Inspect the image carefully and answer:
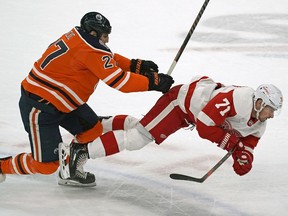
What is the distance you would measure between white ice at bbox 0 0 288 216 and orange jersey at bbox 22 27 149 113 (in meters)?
0.55

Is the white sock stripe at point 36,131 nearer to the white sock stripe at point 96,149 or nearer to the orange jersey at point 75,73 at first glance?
the orange jersey at point 75,73

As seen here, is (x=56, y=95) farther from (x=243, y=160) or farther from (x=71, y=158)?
(x=243, y=160)

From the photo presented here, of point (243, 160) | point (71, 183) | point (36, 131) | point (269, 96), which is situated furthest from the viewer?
point (71, 183)

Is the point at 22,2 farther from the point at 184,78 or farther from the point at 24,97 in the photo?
the point at 24,97

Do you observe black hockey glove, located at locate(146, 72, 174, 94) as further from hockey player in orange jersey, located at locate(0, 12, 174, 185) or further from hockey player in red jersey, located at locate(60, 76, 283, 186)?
hockey player in red jersey, located at locate(60, 76, 283, 186)

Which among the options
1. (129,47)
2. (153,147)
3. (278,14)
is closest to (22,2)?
(129,47)

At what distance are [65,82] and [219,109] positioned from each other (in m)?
0.80

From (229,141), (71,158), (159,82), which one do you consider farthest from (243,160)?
(71,158)

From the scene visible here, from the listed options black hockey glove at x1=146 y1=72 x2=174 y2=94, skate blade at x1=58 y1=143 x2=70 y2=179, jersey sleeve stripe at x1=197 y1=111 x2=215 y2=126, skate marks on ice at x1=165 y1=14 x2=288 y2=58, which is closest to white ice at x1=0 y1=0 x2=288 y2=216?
skate marks on ice at x1=165 y1=14 x2=288 y2=58

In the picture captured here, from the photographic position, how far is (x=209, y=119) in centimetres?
352

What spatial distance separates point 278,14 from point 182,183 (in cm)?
361

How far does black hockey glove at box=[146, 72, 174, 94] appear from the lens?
3.67 meters

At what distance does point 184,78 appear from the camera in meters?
5.59

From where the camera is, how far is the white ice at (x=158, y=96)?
3.72 m
